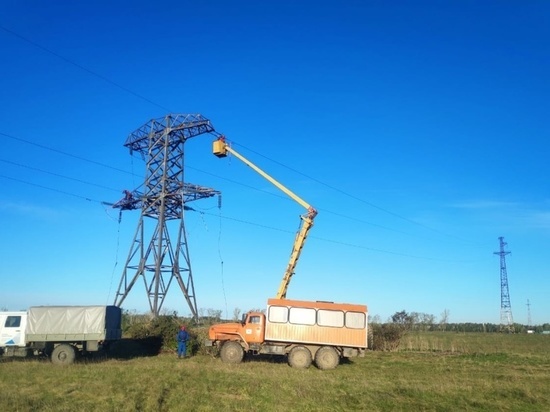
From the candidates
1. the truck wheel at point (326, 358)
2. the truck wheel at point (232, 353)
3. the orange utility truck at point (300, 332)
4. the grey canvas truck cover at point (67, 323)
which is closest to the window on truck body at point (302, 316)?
the orange utility truck at point (300, 332)

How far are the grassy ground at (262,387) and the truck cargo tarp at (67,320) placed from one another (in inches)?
61.6

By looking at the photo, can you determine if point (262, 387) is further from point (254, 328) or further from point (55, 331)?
point (55, 331)

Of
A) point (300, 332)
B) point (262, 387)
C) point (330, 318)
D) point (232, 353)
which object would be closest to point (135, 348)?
point (232, 353)

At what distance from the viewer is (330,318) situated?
25.2m

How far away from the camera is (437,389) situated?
1708 centimetres

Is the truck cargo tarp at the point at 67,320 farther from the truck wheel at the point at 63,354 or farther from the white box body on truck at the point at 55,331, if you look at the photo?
the truck wheel at the point at 63,354

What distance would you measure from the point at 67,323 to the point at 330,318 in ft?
42.6

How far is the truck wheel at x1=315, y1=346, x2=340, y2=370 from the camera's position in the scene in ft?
80.3

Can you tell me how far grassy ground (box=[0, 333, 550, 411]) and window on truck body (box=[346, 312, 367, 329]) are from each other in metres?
2.03

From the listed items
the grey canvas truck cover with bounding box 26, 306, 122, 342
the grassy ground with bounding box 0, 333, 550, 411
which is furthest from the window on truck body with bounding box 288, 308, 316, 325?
the grey canvas truck cover with bounding box 26, 306, 122, 342

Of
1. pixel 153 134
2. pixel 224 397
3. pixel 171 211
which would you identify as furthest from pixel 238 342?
pixel 153 134

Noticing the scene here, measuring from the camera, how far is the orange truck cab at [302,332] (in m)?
25.0

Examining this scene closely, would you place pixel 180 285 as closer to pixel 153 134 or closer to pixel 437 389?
pixel 153 134

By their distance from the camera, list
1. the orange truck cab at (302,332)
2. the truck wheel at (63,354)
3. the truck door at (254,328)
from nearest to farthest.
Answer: the truck wheel at (63,354), the orange truck cab at (302,332), the truck door at (254,328)
